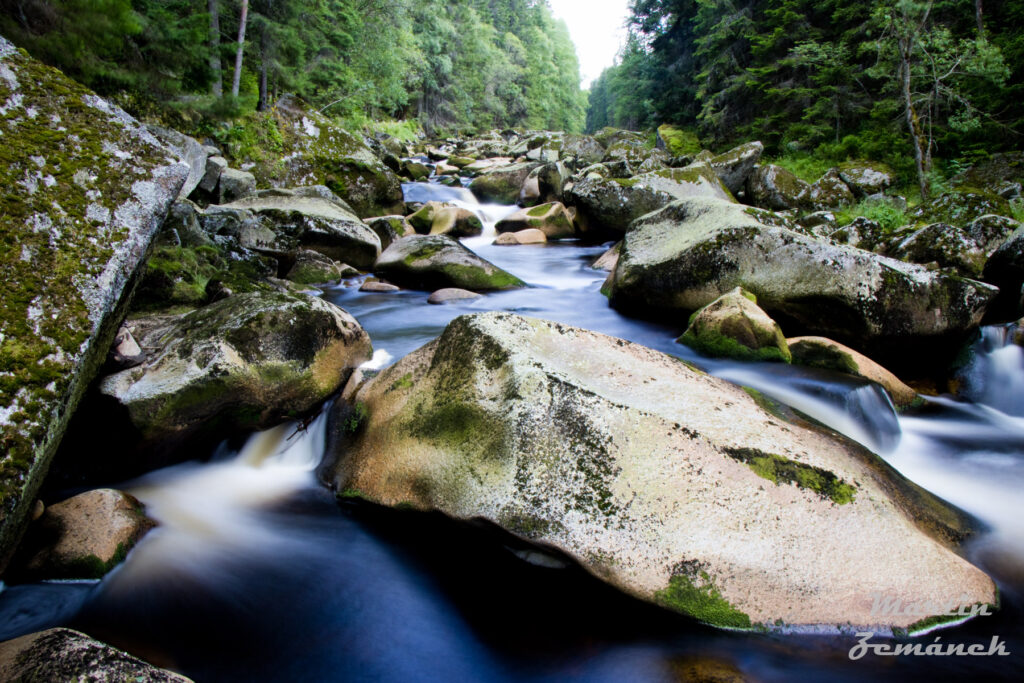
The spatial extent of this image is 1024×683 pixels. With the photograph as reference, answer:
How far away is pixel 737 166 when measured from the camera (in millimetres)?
13891

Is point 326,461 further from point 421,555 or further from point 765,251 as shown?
point 765,251

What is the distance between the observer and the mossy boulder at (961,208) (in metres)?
7.46

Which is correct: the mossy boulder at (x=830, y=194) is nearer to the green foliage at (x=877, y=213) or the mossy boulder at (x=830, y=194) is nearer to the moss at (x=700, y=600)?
the green foliage at (x=877, y=213)

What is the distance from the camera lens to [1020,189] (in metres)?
10.3

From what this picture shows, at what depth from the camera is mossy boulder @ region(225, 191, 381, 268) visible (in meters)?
7.88

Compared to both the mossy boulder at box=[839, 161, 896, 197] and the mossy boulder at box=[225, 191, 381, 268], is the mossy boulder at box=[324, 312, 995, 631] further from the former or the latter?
the mossy boulder at box=[839, 161, 896, 197]

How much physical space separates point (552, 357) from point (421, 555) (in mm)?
1348

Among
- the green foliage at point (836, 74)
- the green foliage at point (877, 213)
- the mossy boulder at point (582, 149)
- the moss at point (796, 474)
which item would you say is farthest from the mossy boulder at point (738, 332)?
the mossy boulder at point (582, 149)

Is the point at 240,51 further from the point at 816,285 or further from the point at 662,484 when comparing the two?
the point at 662,484

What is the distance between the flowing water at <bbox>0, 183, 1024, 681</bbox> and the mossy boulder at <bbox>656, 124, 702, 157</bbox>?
75.8 ft

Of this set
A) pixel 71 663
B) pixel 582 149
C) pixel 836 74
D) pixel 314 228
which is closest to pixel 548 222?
pixel 314 228

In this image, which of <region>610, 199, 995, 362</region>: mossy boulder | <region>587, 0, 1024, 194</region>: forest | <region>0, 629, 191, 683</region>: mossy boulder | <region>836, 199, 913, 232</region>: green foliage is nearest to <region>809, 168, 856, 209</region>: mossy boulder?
<region>836, 199, 913, 232</region>: green foliage

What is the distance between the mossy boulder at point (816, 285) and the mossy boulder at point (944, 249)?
1842mm

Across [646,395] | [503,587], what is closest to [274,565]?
[503,587]
